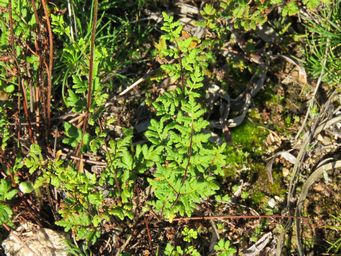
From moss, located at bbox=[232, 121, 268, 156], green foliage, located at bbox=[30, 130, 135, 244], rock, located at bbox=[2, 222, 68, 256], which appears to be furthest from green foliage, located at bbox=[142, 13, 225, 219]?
moss, located at bbox=[232, 121, 268, 156]

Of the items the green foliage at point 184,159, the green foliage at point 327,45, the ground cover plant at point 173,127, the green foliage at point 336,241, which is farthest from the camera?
the green foliage at point 327,45

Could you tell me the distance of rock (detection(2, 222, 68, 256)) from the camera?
2.82 m

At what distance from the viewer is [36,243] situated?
9.32ft

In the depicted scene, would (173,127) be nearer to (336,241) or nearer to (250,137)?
(250,137)

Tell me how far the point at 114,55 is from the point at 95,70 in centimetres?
81

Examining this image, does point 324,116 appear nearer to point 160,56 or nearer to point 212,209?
point 212,209

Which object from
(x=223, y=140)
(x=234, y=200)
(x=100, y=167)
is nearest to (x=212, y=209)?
(x=234, y=200)

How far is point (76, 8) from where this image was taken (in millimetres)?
3186

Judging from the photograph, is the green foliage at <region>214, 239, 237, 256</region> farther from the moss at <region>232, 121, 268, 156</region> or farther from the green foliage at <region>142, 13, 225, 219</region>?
the moss at <region>232, 121, 268, 156</region>

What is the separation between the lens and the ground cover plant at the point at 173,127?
97.7 inches

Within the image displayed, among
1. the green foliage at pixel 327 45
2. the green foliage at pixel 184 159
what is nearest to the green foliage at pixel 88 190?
the green foliage at pixel 184 159

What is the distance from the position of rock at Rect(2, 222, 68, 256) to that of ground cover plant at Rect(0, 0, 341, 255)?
5 cm

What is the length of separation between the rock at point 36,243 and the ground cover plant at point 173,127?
0.18 feet

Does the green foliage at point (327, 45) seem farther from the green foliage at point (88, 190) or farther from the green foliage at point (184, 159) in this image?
the green foliage at point (88, 190)
